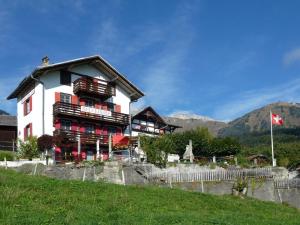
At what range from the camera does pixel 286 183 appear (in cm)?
3712

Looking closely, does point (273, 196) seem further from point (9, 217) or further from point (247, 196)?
point (9, 217)

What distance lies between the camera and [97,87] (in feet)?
181

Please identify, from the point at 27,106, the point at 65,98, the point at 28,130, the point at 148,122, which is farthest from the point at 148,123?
the point at 28,130

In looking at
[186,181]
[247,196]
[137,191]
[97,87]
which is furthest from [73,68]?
[137,191]

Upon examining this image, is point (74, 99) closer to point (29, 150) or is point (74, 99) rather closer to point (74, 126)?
point (74, 126)

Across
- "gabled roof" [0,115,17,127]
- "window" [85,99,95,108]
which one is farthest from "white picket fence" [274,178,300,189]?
"gabled roof" [0,115,17,127]

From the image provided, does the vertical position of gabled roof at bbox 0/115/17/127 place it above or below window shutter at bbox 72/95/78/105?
below

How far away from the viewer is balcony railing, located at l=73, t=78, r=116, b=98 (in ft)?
174

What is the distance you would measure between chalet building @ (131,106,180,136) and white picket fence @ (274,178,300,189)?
28832 mm

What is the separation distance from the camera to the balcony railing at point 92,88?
5317cm

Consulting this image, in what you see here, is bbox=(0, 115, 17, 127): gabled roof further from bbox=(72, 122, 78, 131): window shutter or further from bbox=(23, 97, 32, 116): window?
bbox=(72, 122, 78, 131): window shutter

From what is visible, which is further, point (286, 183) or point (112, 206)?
point (286, 183)

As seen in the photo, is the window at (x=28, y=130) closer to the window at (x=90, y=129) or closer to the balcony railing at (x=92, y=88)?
the window at (x=90, y=129)

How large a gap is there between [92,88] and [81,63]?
111 inches
